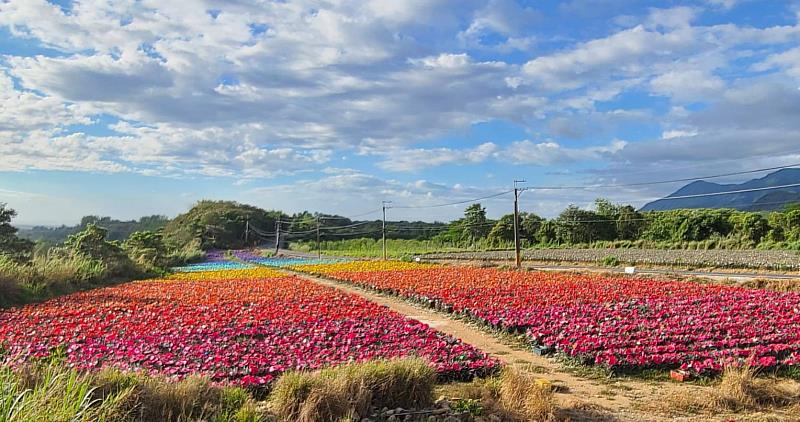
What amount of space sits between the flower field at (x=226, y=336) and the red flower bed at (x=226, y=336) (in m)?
0.01

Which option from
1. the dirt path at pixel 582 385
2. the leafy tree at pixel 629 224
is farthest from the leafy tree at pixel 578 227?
the dirt path at pixel 582 385

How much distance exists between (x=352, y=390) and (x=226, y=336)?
4611mm

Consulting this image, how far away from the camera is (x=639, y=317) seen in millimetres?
11320

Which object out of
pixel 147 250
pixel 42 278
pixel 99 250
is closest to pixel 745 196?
pixel 147 250

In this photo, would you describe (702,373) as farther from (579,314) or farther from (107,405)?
(107,405)

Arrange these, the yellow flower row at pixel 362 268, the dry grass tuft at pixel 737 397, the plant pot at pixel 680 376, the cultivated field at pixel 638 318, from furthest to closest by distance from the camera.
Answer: the yellow flower row at pixel 362 268
the cultivated field at pixel 638 318
the plant pot at pixel 680 376
the dry grass tuft at pixel 737 397

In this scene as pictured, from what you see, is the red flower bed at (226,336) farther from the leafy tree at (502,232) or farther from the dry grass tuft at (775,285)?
the leafy tree at (502,232)

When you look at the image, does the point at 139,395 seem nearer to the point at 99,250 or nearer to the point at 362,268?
the point at 99,250

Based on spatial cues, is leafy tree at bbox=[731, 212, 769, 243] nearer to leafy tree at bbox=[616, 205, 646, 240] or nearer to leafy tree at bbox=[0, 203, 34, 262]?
leafy tree at bbox=[616, 205, 646, 240]

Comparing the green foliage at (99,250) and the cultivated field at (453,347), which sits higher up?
the green foliage at (99,250)

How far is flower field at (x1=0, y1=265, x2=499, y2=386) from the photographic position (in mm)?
7375


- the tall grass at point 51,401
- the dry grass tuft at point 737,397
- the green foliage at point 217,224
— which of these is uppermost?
the green foliage at point 217,224

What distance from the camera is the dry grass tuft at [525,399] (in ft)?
18.6

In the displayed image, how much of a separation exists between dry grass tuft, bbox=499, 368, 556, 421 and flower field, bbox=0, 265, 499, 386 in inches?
47.5
